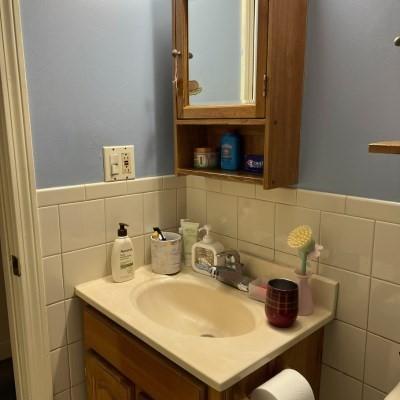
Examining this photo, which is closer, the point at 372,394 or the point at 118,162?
the point at 372,394

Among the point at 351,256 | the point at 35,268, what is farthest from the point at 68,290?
the point at 351,256

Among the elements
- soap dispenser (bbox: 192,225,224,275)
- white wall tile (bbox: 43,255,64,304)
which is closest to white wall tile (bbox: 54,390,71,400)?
white wall tile (bbox: 43,255,64,304)

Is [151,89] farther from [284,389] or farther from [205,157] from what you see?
[284,389]

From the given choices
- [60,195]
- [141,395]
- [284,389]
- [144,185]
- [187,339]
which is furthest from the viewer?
[144,185]

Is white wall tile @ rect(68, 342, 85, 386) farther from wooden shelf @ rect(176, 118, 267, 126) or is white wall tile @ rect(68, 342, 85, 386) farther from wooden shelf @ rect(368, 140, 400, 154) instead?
wooden shelf @ rect(368, 140, 400, 154)

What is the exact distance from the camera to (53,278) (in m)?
1.23

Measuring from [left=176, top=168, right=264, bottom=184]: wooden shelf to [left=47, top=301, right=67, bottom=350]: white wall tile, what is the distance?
61cm

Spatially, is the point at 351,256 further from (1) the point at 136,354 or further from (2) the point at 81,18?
(2) the point at 81,18

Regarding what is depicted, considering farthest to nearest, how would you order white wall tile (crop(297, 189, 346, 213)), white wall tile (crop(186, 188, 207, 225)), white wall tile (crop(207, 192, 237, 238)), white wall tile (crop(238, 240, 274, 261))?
white wall tile (crop(186, 188, 207, 225)) < white wall tile (crop(207, 192, 237, 238)) < white wall tile (crop(238, 240, 274, 261)) < white wall tile (crop(297, 189, 346, 213))

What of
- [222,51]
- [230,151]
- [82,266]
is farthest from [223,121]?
[82,266]

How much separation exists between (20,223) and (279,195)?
0.79 metres

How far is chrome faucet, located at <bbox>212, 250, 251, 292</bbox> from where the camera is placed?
1.26m

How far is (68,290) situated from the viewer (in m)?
1.28

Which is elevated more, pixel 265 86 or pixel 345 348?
pixel 265 86
